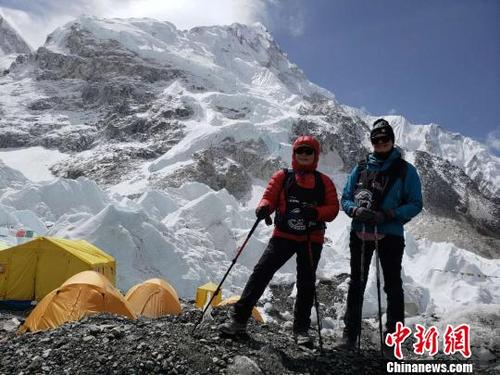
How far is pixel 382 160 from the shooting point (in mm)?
5133

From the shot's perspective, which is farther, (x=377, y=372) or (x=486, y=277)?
(x=486, y=277)

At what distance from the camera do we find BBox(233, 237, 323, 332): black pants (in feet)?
16.2

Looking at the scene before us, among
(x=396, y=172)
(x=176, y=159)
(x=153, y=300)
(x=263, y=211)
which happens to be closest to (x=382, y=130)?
(x=396, y=172)

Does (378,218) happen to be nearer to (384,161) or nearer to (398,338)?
(384,161)

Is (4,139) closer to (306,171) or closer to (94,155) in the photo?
(94,155)

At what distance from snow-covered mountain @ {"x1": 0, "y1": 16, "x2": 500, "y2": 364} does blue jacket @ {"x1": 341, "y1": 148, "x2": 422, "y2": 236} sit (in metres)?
15.0

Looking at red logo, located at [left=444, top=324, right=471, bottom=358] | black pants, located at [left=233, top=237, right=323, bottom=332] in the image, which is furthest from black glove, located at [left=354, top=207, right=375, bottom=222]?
red logo, located at [left=444, top=324, right=471, bottom=358]

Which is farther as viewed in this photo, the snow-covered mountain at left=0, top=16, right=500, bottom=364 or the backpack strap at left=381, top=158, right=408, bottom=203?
the snow-covered mountain at left=0, top=16, right=500, bottom=364

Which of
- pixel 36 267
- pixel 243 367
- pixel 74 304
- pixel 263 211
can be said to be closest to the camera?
pixel 243 367

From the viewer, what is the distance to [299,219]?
5.10 metres

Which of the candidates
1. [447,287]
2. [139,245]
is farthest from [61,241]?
[447,287]

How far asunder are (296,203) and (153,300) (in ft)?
26.8

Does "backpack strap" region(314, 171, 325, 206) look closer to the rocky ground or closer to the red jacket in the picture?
the red jacket

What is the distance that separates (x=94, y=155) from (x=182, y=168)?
1029 inches
